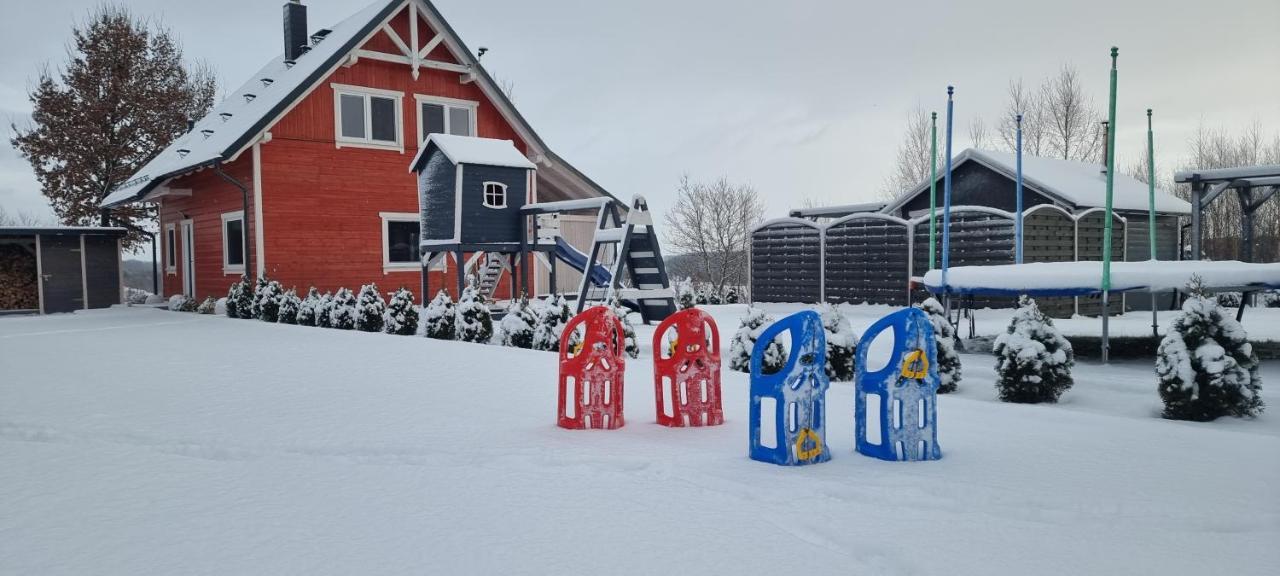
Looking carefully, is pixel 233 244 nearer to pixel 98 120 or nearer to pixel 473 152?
pixel 473 152

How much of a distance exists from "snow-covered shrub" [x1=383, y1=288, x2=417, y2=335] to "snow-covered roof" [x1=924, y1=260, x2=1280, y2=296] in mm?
7767

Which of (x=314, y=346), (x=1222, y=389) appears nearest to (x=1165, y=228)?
(x=1222, y=389)

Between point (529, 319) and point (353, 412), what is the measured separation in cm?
470

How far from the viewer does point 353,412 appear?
6.18 meters

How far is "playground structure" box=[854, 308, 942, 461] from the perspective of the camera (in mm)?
4645

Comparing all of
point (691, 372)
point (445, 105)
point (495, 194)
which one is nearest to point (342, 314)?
point (495, 194)

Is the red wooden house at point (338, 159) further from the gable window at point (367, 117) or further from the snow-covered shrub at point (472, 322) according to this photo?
the snow-covered shrub at point (472, 322)

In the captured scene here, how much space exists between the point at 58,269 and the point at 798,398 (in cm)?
2057

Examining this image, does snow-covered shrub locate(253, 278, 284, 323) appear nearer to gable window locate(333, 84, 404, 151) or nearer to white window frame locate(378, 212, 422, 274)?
white window frame locate(378, 212, 422, 274)

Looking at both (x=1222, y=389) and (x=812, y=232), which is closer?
(x=1222, y=389)

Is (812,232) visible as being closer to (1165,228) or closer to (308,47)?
(1165,228)

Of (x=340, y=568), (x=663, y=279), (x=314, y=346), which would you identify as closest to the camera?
(x=340, y=568)

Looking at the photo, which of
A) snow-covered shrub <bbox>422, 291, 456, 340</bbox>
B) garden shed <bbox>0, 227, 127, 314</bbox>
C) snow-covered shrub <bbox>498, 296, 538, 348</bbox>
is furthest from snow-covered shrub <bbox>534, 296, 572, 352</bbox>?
garden shed <bbox>0, 227, 127, 314</bbox>

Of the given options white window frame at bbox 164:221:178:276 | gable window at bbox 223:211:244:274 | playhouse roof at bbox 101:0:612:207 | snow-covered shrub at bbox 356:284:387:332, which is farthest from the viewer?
white window frame at bbox 164:221:178:276
